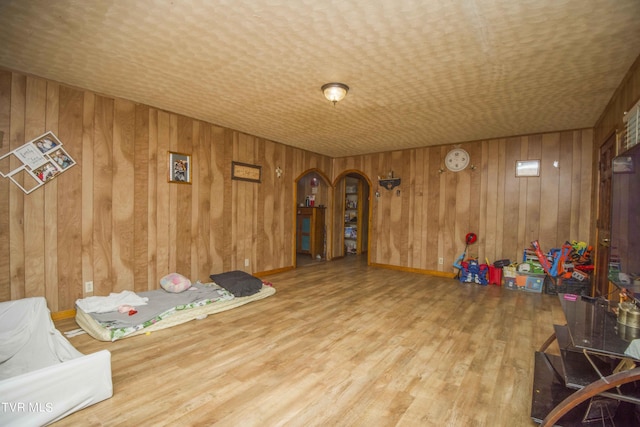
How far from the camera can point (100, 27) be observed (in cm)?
216

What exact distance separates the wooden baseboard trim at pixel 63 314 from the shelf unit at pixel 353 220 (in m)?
6.24

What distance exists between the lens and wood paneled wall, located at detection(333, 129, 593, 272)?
4.65 meters

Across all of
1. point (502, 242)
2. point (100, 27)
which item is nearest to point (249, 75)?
point (100, 27)

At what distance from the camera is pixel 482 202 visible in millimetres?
5379

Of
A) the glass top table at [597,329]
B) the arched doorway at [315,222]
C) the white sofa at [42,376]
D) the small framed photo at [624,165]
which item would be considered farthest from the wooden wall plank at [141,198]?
the small framed photo at [624,165]

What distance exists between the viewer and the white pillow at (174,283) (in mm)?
3809

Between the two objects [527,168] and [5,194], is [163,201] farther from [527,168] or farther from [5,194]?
[527,168]

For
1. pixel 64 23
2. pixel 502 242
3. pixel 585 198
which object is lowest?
pixel 502 242

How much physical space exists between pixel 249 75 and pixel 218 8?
972 mm

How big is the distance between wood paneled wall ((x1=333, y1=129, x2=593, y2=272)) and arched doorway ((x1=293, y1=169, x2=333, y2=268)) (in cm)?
126

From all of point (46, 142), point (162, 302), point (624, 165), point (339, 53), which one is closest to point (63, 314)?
point (162, 302)

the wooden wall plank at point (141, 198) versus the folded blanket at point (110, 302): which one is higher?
the wooden wall plank at point (141, 198)

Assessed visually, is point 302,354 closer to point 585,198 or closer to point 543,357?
point 543,357

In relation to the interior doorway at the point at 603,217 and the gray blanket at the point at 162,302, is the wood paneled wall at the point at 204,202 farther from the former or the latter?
Answer: the interior doorway at the point at 603,217
